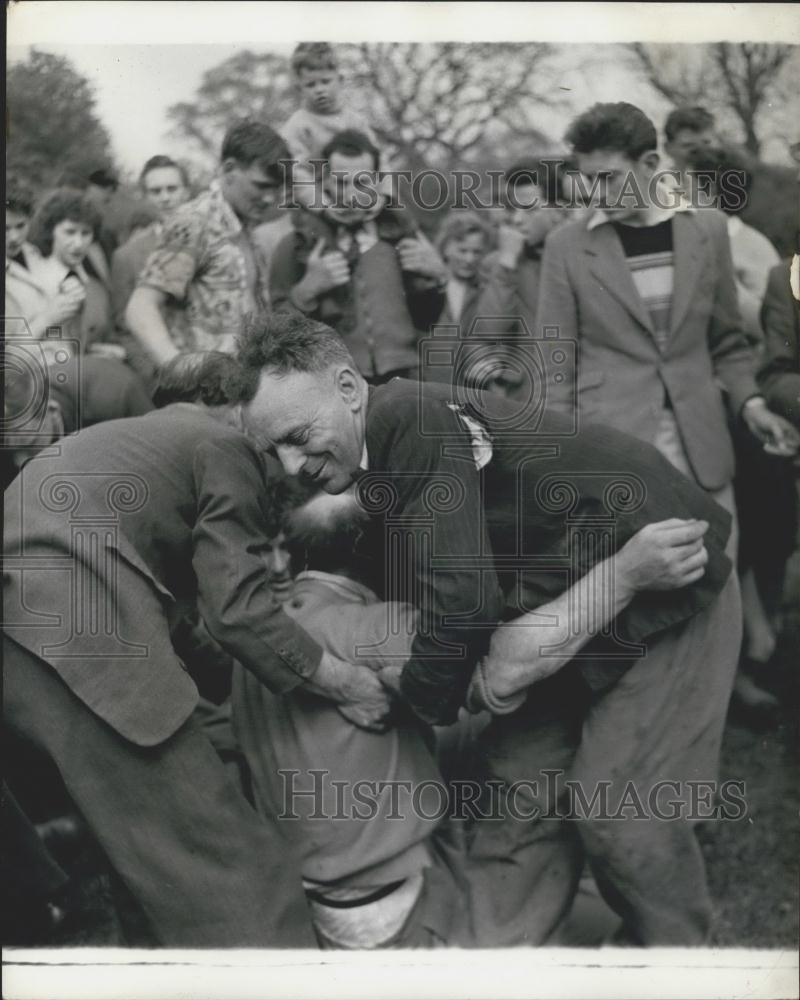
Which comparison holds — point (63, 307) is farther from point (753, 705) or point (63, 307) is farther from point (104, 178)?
point (753, 705)

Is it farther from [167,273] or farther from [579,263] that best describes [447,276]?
[167,273]

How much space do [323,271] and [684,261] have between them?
115 cm

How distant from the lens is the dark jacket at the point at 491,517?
361 cm

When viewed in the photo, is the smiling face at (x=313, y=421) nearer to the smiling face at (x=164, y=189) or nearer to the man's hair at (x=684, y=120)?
the smiling face at (x=164, y=189)

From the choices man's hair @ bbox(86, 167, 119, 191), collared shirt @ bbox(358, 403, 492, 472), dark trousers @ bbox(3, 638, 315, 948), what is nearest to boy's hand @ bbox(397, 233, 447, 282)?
collared shirt @ bbox(358, 403, 492, 472)

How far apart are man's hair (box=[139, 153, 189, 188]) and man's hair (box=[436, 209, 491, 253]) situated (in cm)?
83

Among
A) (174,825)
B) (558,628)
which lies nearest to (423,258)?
(558,628)

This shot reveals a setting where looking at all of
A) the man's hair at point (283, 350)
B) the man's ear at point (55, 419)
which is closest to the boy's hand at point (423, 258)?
the man's hair at point (283, 350)

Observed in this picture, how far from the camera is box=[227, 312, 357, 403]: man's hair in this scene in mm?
3629

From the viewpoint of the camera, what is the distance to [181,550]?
11.8 ft

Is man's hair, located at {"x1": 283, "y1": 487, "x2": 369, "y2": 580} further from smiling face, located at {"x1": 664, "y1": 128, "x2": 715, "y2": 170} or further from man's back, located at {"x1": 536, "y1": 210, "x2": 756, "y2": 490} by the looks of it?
smiling face, located at {"x1": 664, "y1": 128, "x2": 715, "y2": 170}

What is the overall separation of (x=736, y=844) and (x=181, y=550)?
78.3 inches

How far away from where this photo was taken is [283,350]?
11.9ft

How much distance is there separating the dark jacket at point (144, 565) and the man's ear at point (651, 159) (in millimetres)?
1552
